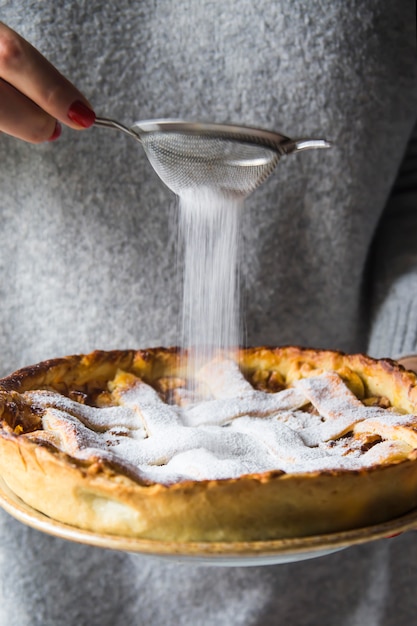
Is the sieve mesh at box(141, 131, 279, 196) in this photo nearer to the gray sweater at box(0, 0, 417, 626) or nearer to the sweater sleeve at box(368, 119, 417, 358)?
the gray sweater at box(0, 0, 417, 626)

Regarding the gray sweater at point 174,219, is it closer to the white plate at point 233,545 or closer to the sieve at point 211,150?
the sieve at point 211,150

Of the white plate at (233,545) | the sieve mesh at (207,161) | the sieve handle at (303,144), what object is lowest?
the white plate at (233,545)

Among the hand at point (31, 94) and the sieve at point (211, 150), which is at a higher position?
the hand at point (31, 94)

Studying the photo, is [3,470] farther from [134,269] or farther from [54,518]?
[134,269]

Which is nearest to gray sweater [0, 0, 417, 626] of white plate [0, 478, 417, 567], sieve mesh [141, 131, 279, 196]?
sieve mesh [141, 131, 279, 196]

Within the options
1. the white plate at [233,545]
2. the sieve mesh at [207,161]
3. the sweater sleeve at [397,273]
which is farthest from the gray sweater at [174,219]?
the white plate at [233,545]

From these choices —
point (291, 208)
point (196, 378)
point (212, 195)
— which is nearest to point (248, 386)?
point (196, 378)

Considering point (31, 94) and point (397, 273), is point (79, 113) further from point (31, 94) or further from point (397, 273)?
point (397, 273)
